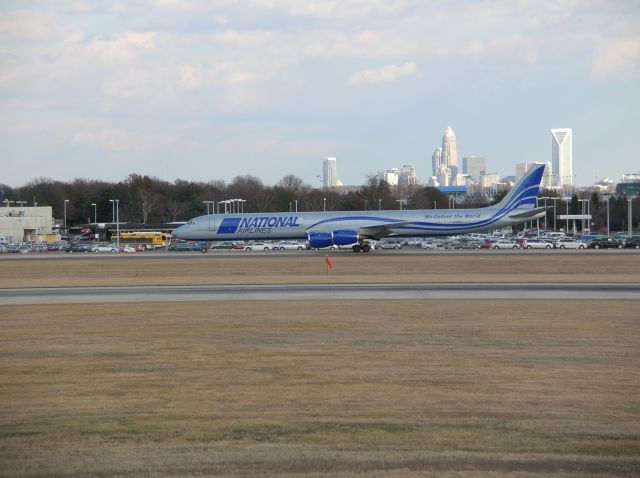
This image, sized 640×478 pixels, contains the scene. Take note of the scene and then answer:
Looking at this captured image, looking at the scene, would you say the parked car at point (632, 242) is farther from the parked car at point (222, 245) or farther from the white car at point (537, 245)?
the parked car at point (222, 245)

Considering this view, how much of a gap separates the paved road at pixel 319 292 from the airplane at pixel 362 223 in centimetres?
2522

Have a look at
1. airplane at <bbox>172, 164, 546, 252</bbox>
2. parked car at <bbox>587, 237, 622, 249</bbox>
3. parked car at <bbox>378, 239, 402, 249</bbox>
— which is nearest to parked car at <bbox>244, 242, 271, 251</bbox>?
parked car at <bbox>378, 239, 402, 249</bbox>

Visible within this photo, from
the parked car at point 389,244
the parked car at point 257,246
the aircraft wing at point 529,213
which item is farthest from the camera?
the parked car at point 257,246

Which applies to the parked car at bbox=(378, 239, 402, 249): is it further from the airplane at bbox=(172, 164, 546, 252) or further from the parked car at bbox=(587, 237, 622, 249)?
the parked car at bbox=(587, 237, 622, 249)

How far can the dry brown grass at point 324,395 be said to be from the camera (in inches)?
413

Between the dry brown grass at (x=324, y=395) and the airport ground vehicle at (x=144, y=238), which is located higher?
the airport ground vehicle at (x=144, y=238)

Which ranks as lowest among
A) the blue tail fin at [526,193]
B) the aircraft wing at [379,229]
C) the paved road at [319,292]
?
the paved road at [319,292]

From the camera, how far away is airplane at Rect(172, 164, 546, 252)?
60.5 metres

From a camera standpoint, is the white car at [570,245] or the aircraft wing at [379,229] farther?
the white car at [570,245]

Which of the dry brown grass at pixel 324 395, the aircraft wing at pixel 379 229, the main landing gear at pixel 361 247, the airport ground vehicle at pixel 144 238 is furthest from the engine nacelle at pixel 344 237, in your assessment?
the airport ground vehicle at pixel 144 238

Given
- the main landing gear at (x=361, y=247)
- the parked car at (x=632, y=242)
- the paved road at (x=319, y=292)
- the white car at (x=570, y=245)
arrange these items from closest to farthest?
the paved road at (x=319, y=292) → the main landing gear at (x=361, y=247) → the parked car at (x=632, y=242) → the white car at (x=570, y=245)

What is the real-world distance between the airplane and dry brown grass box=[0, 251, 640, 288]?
396 cm

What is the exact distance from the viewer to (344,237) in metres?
57.7

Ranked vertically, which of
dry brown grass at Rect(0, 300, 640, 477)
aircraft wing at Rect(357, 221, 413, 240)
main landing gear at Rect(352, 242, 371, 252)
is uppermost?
aircraft wing at Rect(357, 221, 413, 240)
